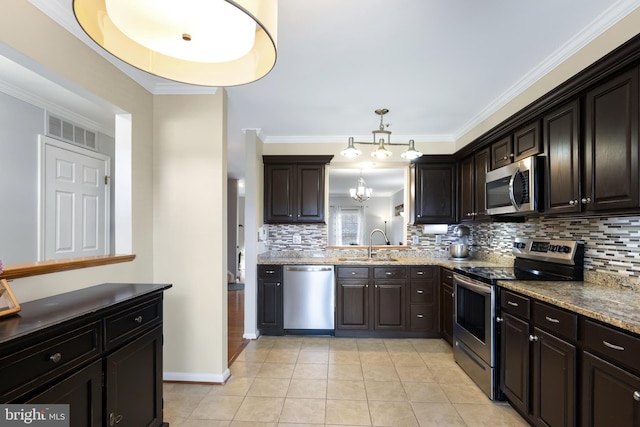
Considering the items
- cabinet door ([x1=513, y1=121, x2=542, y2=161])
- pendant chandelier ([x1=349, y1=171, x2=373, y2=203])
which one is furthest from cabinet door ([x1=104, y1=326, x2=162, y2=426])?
pendant chandelier ([x1=349, y1=171, x2=373, y2=203])

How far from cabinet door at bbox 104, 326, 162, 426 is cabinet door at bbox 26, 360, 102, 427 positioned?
56 millimetres

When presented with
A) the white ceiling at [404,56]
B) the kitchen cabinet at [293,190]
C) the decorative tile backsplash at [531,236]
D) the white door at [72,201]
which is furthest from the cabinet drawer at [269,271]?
the white door at [72,201]

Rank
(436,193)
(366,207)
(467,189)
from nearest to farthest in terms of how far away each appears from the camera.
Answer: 1. (467,189)
2. (436,193)
3. (366,207)

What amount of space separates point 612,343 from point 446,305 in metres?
2.17

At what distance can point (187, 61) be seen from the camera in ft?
4.00

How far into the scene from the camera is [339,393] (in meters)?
2.50

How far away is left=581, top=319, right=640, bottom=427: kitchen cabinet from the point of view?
131 cm

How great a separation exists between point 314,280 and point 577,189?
8.56 feet

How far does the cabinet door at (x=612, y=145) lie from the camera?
164 cm

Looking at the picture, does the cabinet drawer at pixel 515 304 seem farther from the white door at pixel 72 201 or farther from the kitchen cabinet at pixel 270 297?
the white door at pixel 72 201

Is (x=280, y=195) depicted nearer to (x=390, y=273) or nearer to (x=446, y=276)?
(x=390, y=273)

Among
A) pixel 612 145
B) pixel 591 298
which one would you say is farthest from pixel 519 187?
pixel 591 298

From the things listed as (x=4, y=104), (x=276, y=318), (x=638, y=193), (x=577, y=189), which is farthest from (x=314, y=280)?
(x=4, y=104)

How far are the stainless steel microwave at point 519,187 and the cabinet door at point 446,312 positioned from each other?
3.47 feet
